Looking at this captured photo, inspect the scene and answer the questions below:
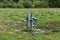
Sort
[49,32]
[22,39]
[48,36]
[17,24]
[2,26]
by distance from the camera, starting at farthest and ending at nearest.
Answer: [17,24], [2,26], [49,32], [48,36], [22,39]

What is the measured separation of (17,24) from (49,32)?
2.01 metres

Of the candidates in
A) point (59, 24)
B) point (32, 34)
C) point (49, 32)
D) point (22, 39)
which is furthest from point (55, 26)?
point (22, 39)

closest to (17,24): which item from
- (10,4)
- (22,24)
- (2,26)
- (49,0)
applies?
(22,24)

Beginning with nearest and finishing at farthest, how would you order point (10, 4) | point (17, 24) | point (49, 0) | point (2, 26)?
point (2, 26)
point (17, 24)
point (10, 4)
point (49, 0)

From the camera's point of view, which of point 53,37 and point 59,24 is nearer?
point 53,37

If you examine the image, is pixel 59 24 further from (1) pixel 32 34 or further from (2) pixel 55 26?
(1) pixel 32 34

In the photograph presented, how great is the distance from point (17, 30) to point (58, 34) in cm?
172

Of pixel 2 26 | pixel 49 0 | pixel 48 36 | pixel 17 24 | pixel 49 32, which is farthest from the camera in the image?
pixel 49 0

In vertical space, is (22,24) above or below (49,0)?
above

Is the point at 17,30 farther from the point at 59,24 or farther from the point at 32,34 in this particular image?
the point at 59,24

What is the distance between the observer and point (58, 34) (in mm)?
9867

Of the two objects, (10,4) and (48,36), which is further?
(10,4)

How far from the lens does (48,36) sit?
31.1ft

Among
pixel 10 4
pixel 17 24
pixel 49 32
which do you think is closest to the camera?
pixel 49 32
